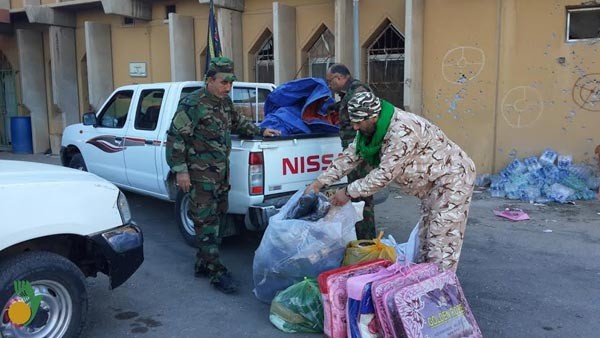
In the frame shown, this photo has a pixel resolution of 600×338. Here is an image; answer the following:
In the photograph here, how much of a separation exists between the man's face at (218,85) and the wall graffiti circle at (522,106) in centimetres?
568

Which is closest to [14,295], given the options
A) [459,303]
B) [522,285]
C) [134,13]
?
[459,303]

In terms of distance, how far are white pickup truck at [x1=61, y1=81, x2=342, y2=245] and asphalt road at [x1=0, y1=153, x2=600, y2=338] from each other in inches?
21.9

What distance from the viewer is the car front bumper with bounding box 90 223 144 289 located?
3557 mm

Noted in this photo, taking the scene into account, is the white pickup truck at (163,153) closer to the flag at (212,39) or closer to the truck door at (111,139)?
the truck door at (111,139)

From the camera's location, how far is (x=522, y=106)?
339 inches

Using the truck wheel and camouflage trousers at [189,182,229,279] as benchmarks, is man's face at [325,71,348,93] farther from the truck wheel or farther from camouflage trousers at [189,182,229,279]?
the truck wheel

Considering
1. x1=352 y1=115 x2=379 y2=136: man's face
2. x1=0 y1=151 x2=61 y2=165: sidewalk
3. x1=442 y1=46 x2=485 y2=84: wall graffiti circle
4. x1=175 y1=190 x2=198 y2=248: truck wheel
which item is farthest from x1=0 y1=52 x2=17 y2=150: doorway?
x1=352 y1=115 x2=379 y2=136: man's face

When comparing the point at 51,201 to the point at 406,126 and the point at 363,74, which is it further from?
the point at 363,74

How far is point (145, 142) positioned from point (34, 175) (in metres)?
2.77

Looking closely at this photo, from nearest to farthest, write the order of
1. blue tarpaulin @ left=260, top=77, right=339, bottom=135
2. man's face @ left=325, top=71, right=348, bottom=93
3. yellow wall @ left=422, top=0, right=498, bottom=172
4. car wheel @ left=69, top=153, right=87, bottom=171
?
man's face @ left=325, top=71, right=348, bottom=93 → blue tarpaulin @ left=260, top=77, right=339, bottom=135 → car wheel @ left=69, top=153, right=87, bottom=171 → yellow wall @ left=422, top=0, right=498, bottom=172

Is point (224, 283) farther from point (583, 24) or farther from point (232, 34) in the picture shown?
point (232, 34)

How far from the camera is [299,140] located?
522 cm

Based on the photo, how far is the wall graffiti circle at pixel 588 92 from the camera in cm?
806

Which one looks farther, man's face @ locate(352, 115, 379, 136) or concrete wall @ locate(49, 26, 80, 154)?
concrete wall @ locate(49, 26, 80, 154)
